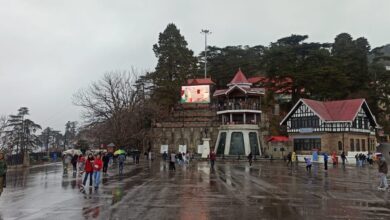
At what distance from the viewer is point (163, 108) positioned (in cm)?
6938

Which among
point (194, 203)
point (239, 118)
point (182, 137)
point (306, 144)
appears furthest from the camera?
point (239, 118)

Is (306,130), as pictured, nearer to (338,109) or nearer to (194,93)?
(338,109)

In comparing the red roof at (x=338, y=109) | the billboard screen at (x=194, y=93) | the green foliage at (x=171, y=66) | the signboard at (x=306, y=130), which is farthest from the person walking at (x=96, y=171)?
the billboard screen at (x=194, y=93)

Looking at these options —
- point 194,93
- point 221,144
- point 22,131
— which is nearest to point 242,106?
point 221,144

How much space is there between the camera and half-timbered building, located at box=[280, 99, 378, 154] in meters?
52.5

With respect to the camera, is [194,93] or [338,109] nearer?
[338,109]

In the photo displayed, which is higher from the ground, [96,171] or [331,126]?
[331,126]

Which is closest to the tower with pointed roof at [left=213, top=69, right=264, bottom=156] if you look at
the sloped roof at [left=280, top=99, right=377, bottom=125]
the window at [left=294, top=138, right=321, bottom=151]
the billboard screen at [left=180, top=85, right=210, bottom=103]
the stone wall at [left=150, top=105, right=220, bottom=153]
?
the stone wall at [left=150, top=105, right=220, bottom=153]

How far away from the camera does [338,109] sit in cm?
5394

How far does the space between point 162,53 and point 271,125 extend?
1041 inches

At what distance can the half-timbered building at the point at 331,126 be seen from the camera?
172 ft

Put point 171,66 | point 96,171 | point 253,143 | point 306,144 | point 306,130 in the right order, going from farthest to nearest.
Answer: point 171,66
point 253,143
point 306,144
point 306,130
point 96,171

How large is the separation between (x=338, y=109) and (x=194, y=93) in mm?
26419

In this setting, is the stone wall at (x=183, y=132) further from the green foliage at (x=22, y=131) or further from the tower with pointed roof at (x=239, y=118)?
the green foliage at (x=22, y=131)
